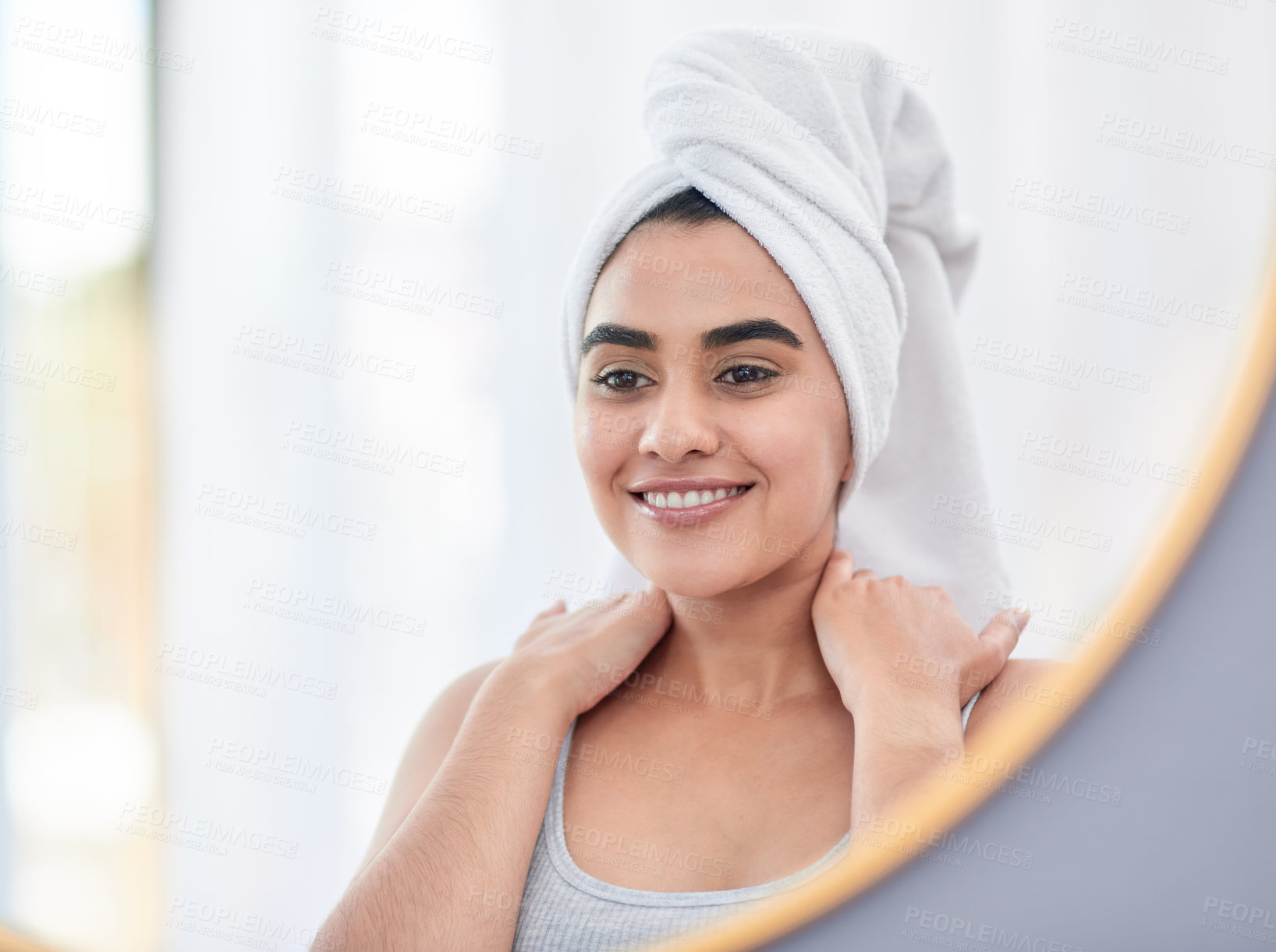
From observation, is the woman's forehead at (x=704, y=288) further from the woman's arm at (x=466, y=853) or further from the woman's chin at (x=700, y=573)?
the woman's arm at (x=466, y=853)

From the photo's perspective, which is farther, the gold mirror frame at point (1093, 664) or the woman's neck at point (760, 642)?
the woman's neck at point (760, 642)

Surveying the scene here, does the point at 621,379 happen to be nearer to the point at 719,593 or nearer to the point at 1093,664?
the point at 719,593

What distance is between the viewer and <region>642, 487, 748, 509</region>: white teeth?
87cm

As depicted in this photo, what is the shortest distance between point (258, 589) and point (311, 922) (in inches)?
22.1

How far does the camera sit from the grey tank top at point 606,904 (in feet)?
2.51

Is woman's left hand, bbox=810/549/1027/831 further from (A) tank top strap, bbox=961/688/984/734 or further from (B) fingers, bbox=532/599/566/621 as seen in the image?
(B) fingers, bbox=532/599/566/621

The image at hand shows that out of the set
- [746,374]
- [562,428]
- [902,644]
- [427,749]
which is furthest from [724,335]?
[562,428]

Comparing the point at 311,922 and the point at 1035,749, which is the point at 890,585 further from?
the point at 311,922

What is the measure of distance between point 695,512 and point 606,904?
312 mm

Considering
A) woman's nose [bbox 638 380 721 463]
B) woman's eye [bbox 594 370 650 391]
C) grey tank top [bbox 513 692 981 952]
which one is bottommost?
grey tank top [bbox 513 692 981 952]

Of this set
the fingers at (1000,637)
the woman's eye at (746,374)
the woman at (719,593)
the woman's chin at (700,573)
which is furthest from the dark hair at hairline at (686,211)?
the fingers at (1000,637)

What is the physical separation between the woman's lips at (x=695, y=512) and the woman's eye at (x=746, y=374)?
9cm

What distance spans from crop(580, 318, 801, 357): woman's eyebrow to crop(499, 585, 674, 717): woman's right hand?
10.7 inches

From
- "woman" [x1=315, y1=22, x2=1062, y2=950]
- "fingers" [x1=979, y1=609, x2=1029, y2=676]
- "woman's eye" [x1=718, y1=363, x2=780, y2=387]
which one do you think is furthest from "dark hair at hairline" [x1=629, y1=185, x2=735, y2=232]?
"fingers" [x1=979, y1=609, x2=1029, y2=676]
